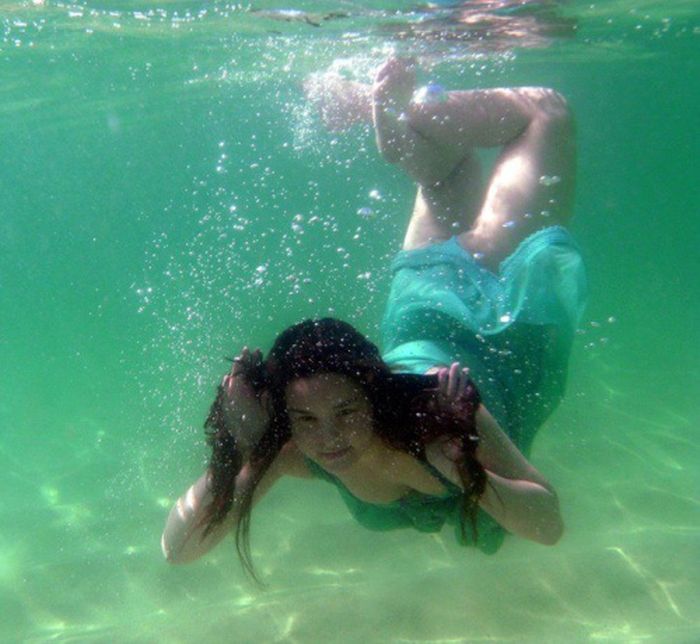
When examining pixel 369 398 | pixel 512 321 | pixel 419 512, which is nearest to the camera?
pixel 369 398

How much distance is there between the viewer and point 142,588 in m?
6.89

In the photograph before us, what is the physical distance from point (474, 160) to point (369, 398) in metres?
3.83

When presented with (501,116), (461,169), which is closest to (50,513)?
(461,169)

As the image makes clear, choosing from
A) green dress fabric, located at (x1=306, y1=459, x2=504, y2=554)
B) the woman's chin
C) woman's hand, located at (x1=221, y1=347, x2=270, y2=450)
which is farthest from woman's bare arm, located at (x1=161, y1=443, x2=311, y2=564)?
the woman's chin

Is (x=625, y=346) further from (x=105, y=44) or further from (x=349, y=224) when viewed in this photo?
(x=349, y=224)

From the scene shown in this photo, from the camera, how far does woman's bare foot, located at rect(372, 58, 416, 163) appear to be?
622 cm

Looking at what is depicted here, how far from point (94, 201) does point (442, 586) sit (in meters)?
77.1

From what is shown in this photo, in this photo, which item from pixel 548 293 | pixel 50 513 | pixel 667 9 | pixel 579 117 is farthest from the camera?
pixel 579 117

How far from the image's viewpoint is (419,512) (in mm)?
4492

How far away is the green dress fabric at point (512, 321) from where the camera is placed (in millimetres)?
5242

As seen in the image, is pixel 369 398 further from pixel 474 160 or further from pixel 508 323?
pixel 474 160

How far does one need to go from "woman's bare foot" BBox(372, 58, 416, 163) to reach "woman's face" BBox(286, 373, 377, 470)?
3.28m

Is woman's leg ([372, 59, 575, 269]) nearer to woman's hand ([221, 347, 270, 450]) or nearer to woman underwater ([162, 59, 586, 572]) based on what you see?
woman underwater ([162, 59, 586, 572])

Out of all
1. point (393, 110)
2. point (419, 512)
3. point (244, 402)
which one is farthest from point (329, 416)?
point (393, 110)
